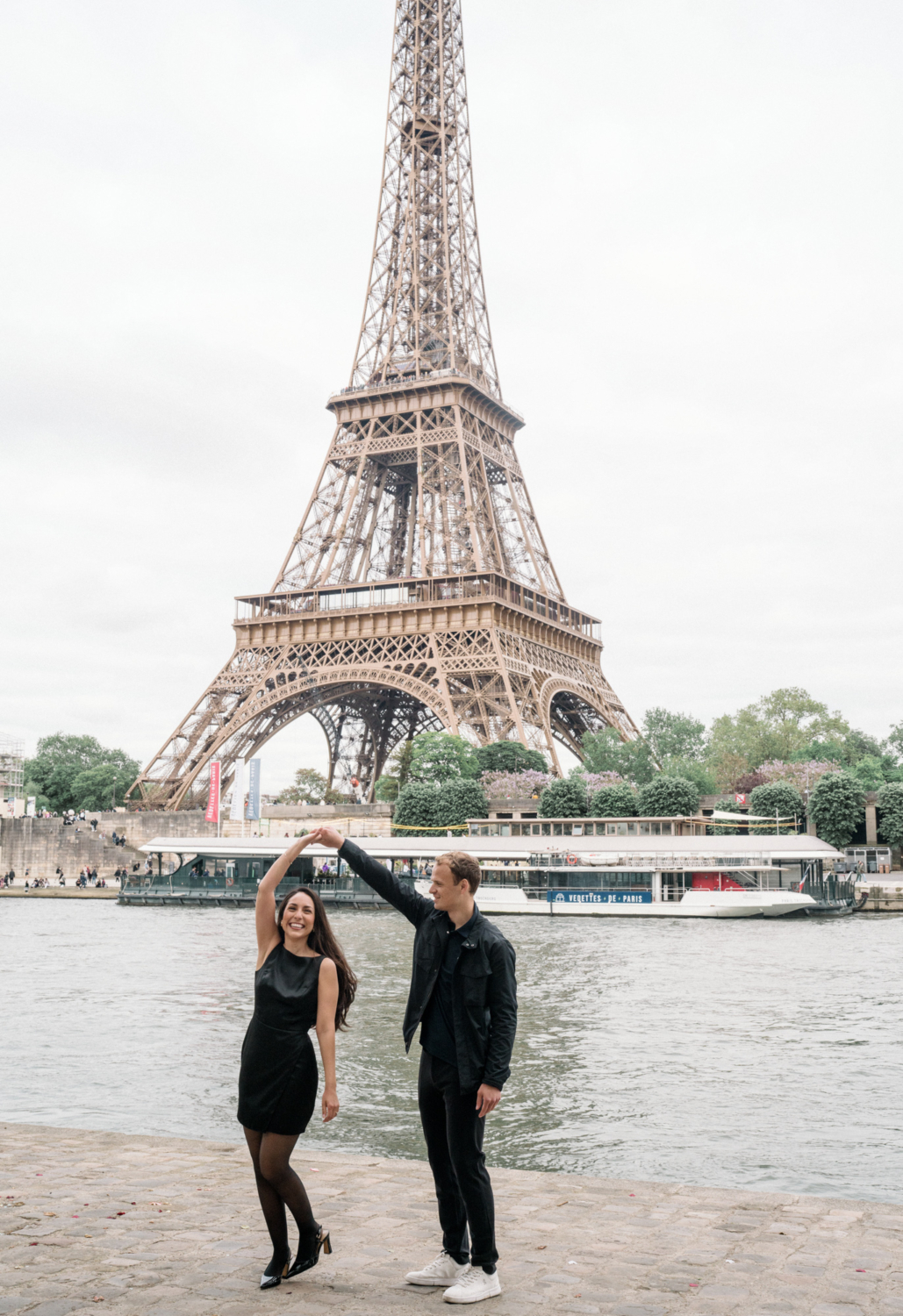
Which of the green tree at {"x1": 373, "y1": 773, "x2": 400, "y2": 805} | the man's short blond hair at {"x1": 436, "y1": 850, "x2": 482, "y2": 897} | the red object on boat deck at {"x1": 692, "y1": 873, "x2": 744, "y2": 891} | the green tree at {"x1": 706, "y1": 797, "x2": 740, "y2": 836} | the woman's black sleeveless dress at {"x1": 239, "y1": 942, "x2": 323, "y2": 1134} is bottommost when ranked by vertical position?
the red object on boat deck at {"x1": 692, "y1": 873, "x2": 744, "y2": 891}

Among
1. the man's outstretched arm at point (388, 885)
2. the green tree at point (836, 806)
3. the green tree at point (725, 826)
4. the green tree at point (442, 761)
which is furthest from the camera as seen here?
the green tree at point (836, 806)

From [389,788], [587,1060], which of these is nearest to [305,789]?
[389,788]

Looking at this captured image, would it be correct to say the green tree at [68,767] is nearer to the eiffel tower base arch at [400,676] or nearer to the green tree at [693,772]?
the eiffel tower base arch at [400,676]

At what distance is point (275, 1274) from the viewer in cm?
573

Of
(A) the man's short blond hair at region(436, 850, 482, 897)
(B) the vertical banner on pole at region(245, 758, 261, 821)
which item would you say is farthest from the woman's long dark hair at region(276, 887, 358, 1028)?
(B) the vertical banner on pole at region(245, 758, 261, 821)

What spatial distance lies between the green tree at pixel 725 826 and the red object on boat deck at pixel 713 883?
19.9 ft

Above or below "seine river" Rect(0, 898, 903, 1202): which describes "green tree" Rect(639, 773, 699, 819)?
above

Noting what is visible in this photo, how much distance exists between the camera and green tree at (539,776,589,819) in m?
58.0

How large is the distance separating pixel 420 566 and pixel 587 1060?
165ft

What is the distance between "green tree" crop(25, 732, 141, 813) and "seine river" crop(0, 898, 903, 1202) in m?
76.3

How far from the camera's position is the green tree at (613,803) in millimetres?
59062

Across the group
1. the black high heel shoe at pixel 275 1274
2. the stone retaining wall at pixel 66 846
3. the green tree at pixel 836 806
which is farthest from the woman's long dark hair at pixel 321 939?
the stone retaining wall at pixel 66 846

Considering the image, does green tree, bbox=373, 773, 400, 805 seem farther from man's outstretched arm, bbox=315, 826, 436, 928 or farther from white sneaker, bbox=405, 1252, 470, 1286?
white sneaker, bbox=405, 1252, 470, 1286


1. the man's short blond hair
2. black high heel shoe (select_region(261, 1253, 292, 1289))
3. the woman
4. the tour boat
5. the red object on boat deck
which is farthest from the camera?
the red object on boat deck
